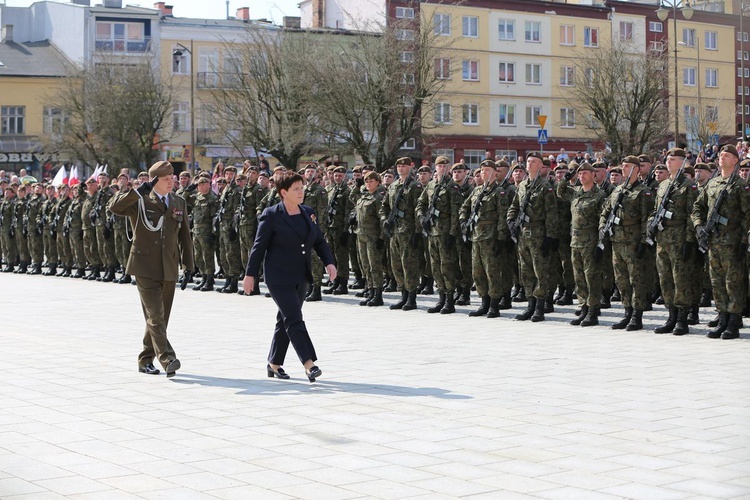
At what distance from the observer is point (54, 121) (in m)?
58.1

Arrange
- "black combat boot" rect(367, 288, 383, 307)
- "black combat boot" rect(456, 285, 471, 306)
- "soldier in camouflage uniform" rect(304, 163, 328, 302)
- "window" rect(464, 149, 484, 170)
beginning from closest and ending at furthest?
"black combat boot" rect(456, 285, 471, 306), "black combat boot" rect(367, 288, 383, 307), "soldier in camouflage uniform" rect(304, 163, 328, 302), "window" rect(464, 149, 484, 170)

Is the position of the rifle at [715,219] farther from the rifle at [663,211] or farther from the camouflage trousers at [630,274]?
the camouflage trousers at [630,274]

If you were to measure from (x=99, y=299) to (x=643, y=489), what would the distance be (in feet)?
50.8

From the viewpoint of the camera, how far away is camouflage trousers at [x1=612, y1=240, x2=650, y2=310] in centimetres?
1442

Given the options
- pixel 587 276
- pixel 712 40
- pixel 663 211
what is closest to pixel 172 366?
pixel 587 276

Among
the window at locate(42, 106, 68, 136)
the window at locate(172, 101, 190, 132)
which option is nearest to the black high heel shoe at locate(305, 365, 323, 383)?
the window at locate(42, 106, 68, 136)

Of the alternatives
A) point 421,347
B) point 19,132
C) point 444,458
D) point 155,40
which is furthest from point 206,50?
point 444,458

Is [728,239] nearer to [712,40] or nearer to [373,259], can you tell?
[373,259]

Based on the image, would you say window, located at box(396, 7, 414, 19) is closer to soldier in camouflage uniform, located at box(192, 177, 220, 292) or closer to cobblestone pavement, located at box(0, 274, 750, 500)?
soldier in camouflage uniform, located at box(192, 177, 220, 292)

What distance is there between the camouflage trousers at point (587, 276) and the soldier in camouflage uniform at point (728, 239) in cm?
168

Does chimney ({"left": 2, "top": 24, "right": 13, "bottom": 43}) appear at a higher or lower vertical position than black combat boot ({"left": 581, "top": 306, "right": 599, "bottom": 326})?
higher

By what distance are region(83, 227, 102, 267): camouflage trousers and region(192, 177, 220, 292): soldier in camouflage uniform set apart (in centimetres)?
471

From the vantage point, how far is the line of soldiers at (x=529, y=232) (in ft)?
45.1

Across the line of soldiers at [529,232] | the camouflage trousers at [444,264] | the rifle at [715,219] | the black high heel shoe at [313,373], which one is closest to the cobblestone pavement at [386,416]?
the black high heel shoe at [313,373]
